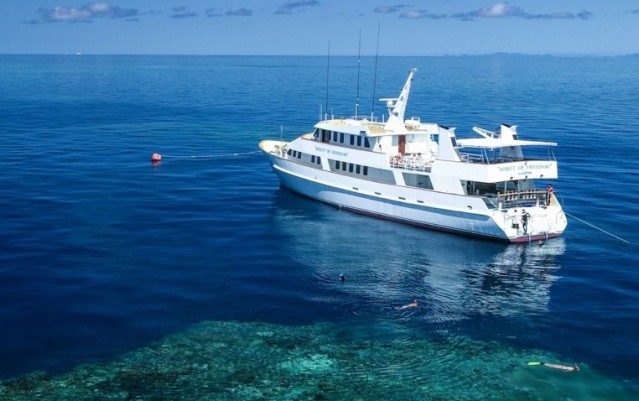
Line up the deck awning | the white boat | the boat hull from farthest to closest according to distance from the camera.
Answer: the deck awning
the boat hull
the white boat

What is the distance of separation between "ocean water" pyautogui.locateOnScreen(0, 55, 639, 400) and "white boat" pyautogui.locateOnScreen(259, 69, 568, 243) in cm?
165

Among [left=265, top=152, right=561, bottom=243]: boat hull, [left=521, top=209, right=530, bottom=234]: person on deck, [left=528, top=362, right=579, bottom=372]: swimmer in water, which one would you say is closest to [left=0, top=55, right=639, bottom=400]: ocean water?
[left=528, top=362, right=579, bottom=372]: swimmer in water

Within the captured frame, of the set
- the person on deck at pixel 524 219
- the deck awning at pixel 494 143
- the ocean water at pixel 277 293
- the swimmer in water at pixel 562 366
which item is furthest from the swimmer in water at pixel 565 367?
the deck awning at pixel 494 143

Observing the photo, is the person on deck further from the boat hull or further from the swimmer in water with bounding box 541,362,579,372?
Answer: the swimmer in water with bounding box 541,362,579,372

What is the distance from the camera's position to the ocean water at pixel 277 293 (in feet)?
96.1

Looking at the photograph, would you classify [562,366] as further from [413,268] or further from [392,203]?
[392,203]

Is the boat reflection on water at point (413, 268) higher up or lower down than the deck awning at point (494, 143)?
lower down

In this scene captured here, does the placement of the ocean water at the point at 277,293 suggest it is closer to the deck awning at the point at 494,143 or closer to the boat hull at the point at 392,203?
the boat hull at the point at 392,203

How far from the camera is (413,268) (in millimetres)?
43531

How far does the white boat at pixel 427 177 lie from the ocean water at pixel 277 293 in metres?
1.65

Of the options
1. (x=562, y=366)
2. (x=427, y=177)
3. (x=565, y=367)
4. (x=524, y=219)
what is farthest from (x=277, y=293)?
(x=524, y=219)

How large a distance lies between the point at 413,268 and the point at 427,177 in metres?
11.6

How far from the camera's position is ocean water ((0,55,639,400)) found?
29.3 metres

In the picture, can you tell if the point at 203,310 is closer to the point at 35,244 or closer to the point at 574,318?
the point at 35,244
